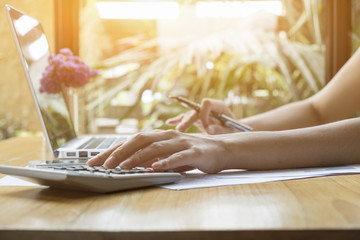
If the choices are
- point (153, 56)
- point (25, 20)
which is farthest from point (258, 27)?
point (25, 20)

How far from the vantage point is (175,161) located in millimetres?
607

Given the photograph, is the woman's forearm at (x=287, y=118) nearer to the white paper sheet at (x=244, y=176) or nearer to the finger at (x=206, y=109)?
the finger at (x=206, y=109)

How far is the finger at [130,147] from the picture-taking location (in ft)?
1.98

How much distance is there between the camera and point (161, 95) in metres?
2.44

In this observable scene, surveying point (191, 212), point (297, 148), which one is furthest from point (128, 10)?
point (191, 212)

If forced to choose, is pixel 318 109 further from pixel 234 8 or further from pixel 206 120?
pixel 234 8

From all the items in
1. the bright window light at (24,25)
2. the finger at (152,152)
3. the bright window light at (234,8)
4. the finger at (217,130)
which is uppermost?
the bright window light at (234,8)

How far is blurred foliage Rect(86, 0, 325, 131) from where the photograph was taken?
2436mm

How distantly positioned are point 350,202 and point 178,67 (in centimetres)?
201

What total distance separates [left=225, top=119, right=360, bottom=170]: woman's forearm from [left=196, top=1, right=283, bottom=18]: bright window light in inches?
72.8

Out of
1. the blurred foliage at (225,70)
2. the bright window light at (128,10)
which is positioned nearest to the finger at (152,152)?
the blurred foliage at (225,70)

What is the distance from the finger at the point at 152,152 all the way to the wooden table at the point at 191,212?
0.06 metres

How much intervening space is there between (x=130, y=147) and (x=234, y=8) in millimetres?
2055

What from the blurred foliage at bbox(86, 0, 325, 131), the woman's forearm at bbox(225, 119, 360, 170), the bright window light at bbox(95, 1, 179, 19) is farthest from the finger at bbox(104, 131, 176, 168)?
the bright window light at bbox(95, 1, 179, 19)
